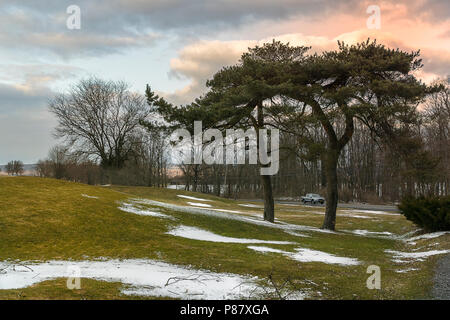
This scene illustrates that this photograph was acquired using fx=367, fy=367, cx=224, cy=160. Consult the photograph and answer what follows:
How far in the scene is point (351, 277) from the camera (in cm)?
952

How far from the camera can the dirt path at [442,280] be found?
7.67 m

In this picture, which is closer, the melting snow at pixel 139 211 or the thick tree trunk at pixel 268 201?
the melting snow at pixel 139 211

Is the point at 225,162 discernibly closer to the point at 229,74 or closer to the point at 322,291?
the point at 229,74

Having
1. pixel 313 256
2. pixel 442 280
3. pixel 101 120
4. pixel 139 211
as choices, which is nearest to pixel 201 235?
pixel 139 211

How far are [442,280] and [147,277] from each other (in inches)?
279

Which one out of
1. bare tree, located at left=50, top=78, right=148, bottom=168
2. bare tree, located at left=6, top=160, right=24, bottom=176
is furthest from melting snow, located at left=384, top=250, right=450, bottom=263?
bare tree, located at left=6, top=160, right=24, bottom=176

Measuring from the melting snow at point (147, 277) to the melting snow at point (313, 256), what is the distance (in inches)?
158

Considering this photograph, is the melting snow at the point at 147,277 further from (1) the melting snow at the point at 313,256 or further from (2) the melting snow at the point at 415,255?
(2) the melting snow at the point at 415,255

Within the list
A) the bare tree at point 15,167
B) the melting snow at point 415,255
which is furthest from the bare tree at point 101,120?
the melting snow at point 415,255

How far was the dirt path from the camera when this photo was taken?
25.2 ft

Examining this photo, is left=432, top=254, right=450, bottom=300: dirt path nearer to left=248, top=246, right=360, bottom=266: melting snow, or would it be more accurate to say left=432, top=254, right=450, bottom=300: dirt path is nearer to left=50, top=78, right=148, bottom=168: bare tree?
left=248, top=246, right=360, bottom=266: melting snow

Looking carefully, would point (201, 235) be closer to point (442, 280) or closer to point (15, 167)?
point (442, 280)

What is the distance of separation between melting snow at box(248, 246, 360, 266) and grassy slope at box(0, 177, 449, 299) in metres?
0.51

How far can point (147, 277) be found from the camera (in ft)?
26.4
